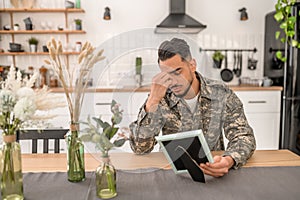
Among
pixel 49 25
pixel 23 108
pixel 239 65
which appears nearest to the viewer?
pixel 23 108

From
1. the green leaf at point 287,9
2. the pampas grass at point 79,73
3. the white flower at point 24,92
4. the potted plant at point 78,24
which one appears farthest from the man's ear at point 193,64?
the potted plant at point 78,24

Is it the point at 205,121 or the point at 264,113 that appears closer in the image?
the point at 205,121

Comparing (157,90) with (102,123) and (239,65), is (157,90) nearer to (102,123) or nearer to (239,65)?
(102,123)

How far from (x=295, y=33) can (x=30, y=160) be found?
2.67 metres

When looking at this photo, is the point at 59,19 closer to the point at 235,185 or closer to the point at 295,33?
the point at 295,33

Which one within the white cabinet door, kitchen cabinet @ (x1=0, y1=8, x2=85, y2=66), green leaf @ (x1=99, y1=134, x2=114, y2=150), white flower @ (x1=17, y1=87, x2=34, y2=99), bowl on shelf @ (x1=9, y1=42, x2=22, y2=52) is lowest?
the white cabinet door

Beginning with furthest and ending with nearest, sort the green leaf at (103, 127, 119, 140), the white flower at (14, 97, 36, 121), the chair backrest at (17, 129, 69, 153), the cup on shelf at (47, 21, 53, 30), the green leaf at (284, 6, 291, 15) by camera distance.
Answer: the cup on shelf at (47, 21, 53, 30), the green leaf at (284, 6, 291, 15), the chair backrest at (17, 129, 69, 153), the green leaf at (103, 127, 119, 140), the white flower at (14, 97, 36, 121)

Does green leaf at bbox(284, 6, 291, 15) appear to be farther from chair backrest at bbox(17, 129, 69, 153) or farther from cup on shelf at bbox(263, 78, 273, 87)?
chair backrest at bbox(17, 129, 69, 153)

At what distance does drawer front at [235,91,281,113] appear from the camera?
342cm

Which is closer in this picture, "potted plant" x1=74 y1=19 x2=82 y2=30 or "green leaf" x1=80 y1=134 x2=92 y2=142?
"green leaf" x1=80 y1=134 x2=92 y2=142

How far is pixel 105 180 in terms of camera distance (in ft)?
3.56

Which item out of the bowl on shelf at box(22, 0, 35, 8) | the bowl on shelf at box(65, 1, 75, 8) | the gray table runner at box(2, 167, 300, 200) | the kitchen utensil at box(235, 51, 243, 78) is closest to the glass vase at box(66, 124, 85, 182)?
the gray table runner at box(2, 167, 300, 200)

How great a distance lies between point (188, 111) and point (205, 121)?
0.28 feet

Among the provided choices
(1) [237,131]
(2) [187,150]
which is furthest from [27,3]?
(2) [187,150]
